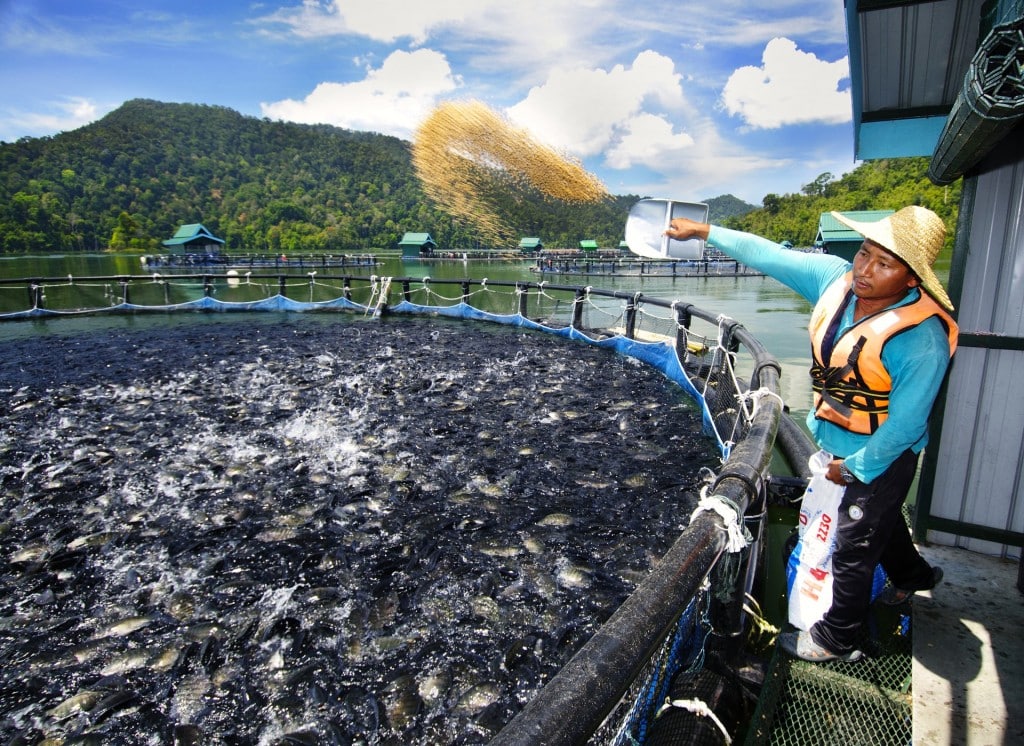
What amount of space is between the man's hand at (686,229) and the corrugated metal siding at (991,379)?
91.0 inches

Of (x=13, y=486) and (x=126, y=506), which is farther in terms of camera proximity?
(x=13, y=486)

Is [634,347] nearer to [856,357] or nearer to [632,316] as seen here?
[632,316]

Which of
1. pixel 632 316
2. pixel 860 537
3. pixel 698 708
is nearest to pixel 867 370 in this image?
pixel 860 537

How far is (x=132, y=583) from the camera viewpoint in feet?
16.3

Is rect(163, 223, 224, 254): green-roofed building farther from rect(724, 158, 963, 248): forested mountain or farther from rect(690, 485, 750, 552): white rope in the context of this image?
rect(724, 158, 963, 248): forested mountain

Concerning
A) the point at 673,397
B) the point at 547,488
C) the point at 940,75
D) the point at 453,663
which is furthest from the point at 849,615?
the point at 673,397

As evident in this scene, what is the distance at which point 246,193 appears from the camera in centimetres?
13588

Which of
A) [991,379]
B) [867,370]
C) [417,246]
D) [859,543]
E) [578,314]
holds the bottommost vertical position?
[859,543]

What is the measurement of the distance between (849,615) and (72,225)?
146748 mm

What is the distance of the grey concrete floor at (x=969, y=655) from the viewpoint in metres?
2.69

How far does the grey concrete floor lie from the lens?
2.69 metres

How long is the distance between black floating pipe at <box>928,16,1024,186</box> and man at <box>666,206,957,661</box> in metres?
0.54

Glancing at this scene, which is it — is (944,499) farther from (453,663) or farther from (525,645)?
(453,663)

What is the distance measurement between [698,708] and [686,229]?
269cm
